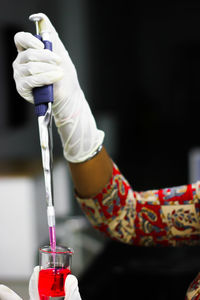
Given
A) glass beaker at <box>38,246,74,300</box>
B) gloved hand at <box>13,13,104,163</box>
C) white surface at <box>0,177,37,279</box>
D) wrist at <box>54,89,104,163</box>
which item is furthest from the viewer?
white surface at <box>0,177,37,279</box>

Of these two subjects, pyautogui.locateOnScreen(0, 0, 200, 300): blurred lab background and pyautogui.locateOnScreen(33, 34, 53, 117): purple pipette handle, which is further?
pyautogui.locateOnScreen(0, 0, 200, 300): blurred lab background

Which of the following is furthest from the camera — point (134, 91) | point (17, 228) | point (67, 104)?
point (134, 91)

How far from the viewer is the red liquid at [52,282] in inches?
38.4

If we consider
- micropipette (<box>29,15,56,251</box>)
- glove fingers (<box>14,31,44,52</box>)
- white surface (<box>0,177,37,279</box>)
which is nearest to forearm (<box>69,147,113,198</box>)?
micropipette (<box>29,15,56,251</box>)

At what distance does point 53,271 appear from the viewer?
3.20ft

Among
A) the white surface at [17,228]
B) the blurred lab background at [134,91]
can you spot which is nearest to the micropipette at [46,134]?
the white surface at [17,228]

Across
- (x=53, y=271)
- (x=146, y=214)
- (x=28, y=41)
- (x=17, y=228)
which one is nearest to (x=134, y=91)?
(x=17, y=228)

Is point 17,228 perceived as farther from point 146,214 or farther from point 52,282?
point 52,282

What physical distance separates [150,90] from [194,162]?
3.67ft

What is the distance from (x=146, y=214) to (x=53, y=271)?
1.35ft

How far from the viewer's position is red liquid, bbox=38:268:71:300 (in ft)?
3.20

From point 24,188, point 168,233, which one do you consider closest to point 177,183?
point 24,188

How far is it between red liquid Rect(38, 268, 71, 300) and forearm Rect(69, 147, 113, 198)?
0.32 metres

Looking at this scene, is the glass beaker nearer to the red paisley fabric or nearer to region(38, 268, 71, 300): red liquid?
region(38, 268, 71, 300): red liquid
